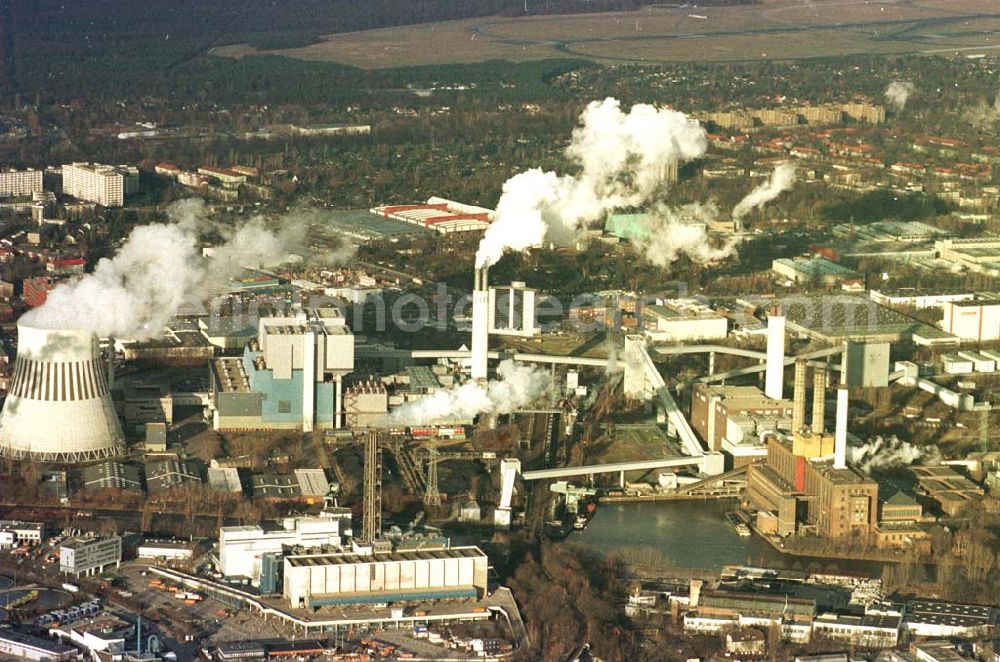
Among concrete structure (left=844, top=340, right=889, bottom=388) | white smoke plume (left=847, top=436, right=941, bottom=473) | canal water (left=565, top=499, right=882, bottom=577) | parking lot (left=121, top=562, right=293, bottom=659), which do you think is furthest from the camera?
concrete structure (left=844, top=340, right=889, bottom=388)

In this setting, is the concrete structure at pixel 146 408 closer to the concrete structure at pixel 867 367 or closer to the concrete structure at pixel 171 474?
the concrete structure at pixel 171 474

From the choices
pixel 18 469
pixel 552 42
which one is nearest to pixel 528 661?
pixel 18 469

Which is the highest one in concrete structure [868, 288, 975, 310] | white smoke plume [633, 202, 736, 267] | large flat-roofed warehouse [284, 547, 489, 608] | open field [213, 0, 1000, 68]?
open field [213, 0, 1000, 68]

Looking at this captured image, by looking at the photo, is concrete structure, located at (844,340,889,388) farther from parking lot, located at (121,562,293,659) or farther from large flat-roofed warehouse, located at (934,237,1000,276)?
parking lot, located at (121,562,293,659)

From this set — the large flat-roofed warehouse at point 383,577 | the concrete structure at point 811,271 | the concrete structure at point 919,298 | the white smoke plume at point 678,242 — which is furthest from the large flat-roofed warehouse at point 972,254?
the large flat-roofed warehouse at point 383,577

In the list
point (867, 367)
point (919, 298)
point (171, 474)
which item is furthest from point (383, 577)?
point (919, 298)

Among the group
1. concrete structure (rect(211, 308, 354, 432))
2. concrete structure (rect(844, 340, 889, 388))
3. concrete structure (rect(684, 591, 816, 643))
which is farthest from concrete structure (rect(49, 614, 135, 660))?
concrete structure (rect(844, 340, 889, 388))
